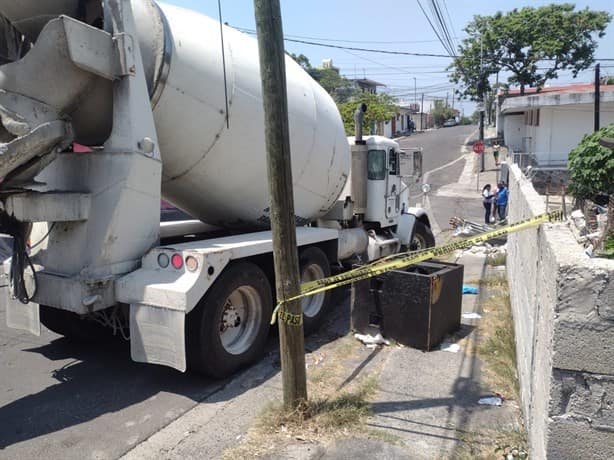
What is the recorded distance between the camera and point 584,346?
101 inches

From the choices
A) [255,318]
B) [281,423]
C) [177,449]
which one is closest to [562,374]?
[281,423]

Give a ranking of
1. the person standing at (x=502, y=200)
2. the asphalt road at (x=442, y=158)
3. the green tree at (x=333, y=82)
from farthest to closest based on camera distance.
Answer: the green tree at (x=333, y=82), the asphalt road at (x=442, y=158), the person standing at (x=502, y=200)

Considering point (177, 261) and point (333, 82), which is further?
point (333, 82)

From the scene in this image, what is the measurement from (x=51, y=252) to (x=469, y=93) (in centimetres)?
4146

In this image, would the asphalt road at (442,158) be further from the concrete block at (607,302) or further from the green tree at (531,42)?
the concrete block at (607,302)

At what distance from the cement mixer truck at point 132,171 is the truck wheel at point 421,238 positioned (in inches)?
181

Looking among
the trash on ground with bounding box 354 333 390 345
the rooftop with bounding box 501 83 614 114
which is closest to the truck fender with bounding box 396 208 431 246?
the trash on ground with bounding box 354 333 390 345

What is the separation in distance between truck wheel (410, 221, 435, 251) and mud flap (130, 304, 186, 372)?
6231mm

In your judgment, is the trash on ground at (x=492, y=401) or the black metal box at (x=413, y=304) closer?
the trash on ground at (x=492, y=401)

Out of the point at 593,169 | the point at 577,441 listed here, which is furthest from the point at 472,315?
the point at 593,169

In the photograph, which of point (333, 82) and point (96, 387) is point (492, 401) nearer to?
point (96, 387)

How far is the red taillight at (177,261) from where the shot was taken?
4805 millimetres

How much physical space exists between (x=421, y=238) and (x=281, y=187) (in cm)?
689

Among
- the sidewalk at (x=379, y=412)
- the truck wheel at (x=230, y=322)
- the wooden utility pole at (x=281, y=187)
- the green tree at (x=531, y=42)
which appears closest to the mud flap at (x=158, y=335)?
the truck wheel at (x=230, y=322)
